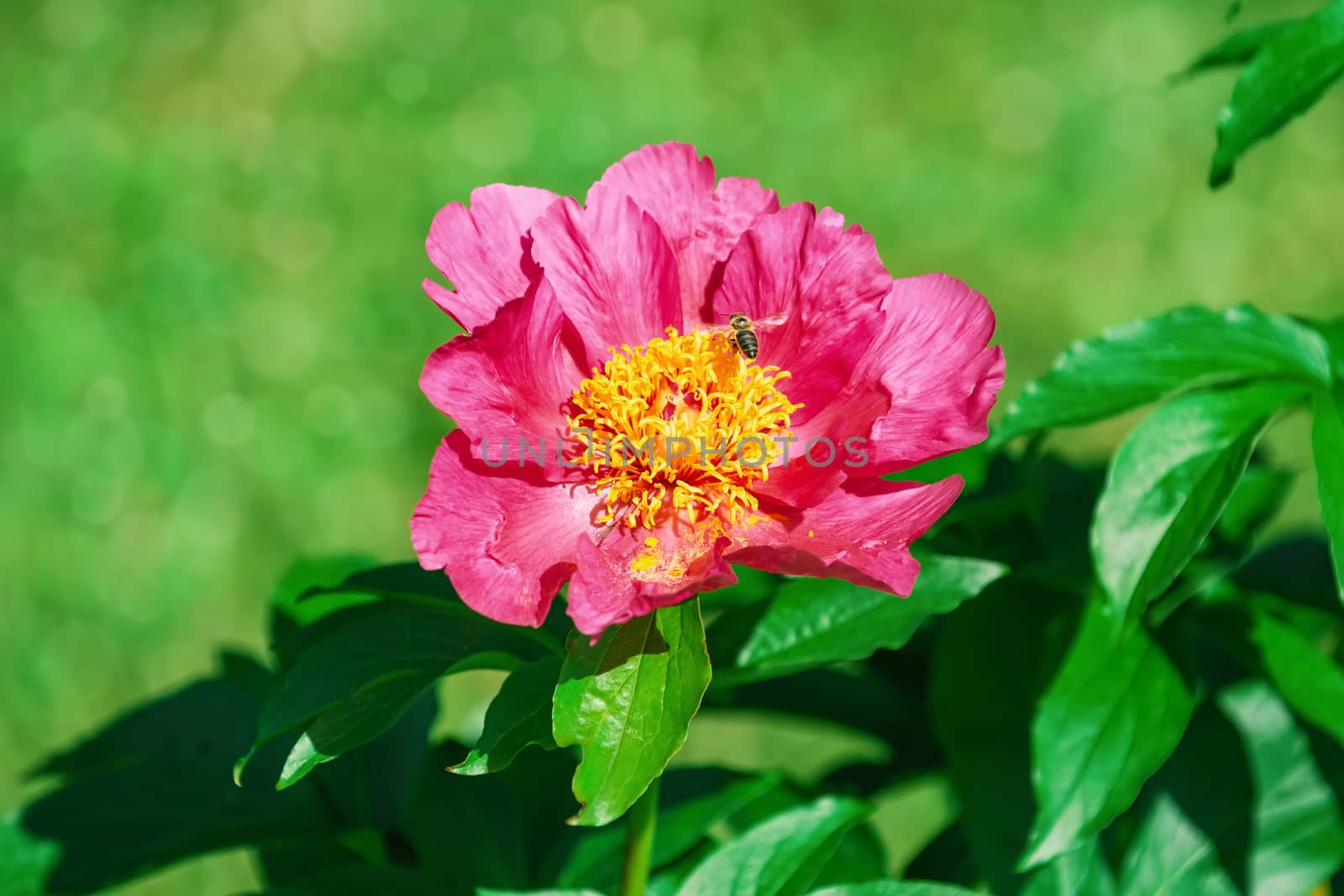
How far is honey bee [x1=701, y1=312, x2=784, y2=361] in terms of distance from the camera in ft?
3.56

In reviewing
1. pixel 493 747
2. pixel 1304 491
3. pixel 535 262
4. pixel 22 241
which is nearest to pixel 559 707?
pixel 493 747

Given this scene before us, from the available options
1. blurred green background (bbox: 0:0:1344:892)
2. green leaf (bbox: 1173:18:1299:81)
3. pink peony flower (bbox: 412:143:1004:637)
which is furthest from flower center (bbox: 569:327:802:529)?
blurred green background (bbox: 0:0:1344:892)

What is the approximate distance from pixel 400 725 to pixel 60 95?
2.78 metres

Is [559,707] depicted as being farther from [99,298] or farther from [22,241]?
[22,241]

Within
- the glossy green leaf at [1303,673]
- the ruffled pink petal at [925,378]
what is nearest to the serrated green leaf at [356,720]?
the ruffled pink petal at [925,378]

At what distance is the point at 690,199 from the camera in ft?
3.50

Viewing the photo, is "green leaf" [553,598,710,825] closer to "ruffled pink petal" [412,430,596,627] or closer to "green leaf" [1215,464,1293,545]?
"ruffled pink petal" [412,430,596,627]

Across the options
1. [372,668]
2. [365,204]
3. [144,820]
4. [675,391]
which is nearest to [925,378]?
[675,391]

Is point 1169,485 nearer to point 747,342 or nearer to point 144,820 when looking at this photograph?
point 747,342

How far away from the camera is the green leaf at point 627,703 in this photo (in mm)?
860

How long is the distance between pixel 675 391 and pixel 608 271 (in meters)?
0.12

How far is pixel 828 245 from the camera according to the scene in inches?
Result: 40.2

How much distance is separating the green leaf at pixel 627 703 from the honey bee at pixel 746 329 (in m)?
0.23

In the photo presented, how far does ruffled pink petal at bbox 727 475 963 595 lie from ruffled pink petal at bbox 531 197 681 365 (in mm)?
174
